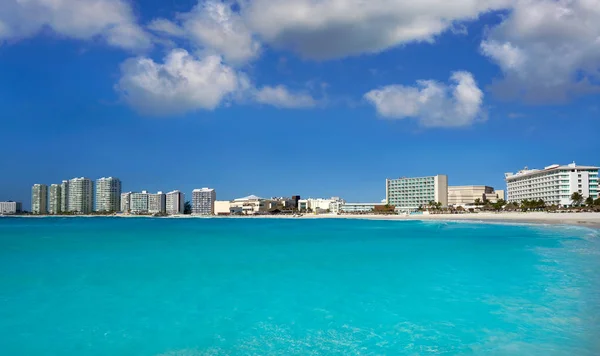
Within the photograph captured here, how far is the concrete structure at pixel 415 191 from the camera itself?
537ft

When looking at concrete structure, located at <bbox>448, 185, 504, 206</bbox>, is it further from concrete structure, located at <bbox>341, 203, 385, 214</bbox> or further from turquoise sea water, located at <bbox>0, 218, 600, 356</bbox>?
turquoise sea water, located at <bbox>0, 218, 600, 356</bbox>

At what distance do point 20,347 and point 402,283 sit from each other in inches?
476

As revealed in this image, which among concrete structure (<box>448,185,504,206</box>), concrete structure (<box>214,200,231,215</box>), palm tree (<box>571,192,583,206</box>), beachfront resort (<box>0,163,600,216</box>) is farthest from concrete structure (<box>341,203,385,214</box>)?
palm tree (<box>571,192,583,206</box>)

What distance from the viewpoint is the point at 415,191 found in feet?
557

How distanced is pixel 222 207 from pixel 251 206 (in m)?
20.2

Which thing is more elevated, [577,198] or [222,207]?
[577,198]

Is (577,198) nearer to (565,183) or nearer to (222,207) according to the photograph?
(565,183)

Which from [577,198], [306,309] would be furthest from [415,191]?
[306,309]

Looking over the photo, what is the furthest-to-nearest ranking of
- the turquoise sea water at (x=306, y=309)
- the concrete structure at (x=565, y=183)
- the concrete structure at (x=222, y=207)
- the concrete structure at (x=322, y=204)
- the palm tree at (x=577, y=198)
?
1. the concrete structure at (x=222, y=207)
2. the concrete structure at (x=322, y=204)
3. the concrete structure at (x=565, y=183)
4. the palm tree at (x=577, y=198)
5. the turquoise sea water at (x=306, y=309)

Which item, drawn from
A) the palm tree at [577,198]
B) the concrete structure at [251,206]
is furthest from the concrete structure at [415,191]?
the palm tree at [577,198]

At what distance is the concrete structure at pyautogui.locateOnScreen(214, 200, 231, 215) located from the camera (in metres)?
194

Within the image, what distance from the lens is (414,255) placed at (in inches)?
1015

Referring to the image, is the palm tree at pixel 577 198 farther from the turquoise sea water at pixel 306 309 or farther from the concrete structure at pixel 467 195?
the turquoise sea water at pixel 306 309

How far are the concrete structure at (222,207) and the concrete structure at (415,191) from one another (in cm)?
7339
